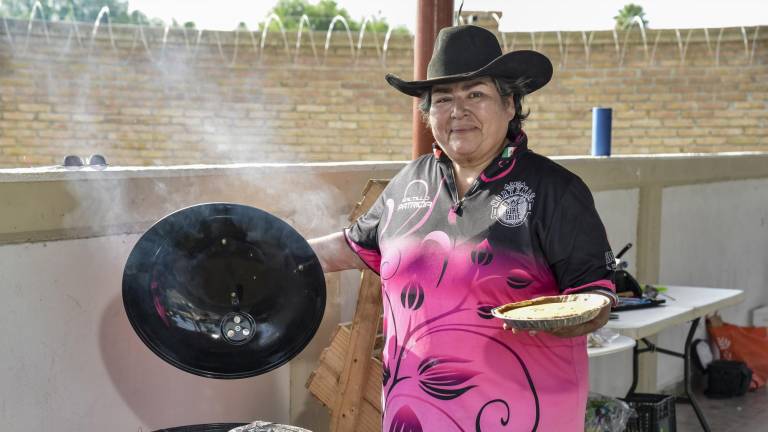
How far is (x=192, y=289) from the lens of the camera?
261 cm

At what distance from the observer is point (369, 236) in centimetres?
278

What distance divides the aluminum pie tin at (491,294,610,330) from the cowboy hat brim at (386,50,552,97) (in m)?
0.60

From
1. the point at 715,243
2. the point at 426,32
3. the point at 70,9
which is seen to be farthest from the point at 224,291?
the point at 70,9

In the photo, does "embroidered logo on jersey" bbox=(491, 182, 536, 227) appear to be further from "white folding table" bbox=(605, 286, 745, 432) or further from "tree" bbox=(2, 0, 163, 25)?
"tree" bbox=(2, 0, 163, 25)

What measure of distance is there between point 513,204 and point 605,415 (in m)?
2.10

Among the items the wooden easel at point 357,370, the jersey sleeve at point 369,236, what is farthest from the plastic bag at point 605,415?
the jersey sleeve at point 369,236

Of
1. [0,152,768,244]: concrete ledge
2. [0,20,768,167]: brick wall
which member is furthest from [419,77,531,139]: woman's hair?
[0,20,768,167]: brick wall

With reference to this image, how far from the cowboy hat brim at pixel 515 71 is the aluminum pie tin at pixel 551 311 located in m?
0.60

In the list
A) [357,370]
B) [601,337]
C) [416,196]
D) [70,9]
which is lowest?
[601,337]

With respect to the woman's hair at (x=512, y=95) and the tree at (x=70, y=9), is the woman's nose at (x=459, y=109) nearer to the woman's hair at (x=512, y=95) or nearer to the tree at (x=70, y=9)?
the woman's hair at (x=512, y=95)

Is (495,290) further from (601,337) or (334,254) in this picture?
(601,337)

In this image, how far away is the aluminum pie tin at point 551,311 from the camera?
2.15 m

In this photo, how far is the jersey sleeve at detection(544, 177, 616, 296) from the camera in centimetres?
235

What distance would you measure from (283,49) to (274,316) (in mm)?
11367
